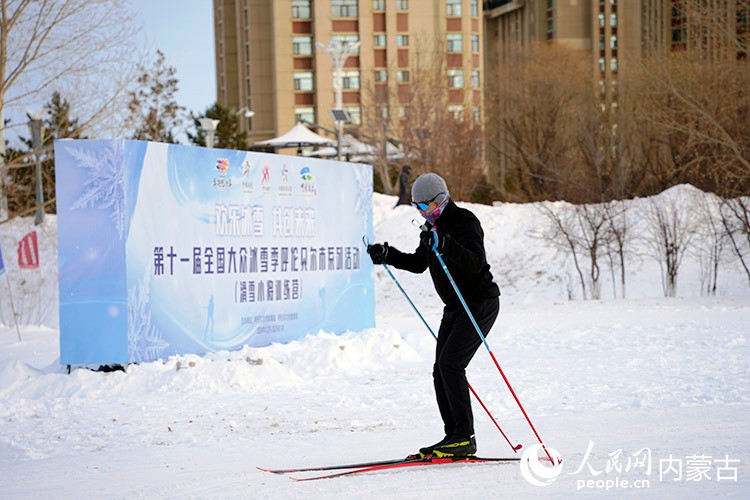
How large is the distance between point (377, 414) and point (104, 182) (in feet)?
13.5

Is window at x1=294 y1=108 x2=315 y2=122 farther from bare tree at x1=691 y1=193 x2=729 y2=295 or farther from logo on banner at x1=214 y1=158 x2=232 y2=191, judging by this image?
logo on banner at x1=214 y1=158 x2=232 y2=191

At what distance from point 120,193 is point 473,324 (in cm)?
562

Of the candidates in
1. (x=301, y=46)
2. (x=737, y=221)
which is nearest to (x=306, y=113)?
(x=301, y=46)

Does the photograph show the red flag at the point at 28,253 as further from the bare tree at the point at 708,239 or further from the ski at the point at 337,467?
the bare tree at the point at 708,239

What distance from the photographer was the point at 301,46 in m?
79.8

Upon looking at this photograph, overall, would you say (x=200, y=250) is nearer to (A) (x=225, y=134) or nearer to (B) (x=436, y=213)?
(B) (x=436, y=213)

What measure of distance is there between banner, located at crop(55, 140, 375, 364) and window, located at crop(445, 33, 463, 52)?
2598 inches

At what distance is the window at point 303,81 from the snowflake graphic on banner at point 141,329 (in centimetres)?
7029

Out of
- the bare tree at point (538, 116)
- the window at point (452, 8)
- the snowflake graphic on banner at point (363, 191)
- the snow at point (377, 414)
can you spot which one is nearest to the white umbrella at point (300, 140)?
the bare tree at point (538, 116)

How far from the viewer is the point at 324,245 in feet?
46.0

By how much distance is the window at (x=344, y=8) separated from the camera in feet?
259

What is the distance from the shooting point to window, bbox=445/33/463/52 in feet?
258

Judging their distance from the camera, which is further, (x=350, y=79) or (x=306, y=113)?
(x=306, y=113)

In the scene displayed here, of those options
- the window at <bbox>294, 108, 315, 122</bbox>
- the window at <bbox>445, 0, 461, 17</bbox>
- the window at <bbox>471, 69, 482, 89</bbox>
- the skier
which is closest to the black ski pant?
the skier
